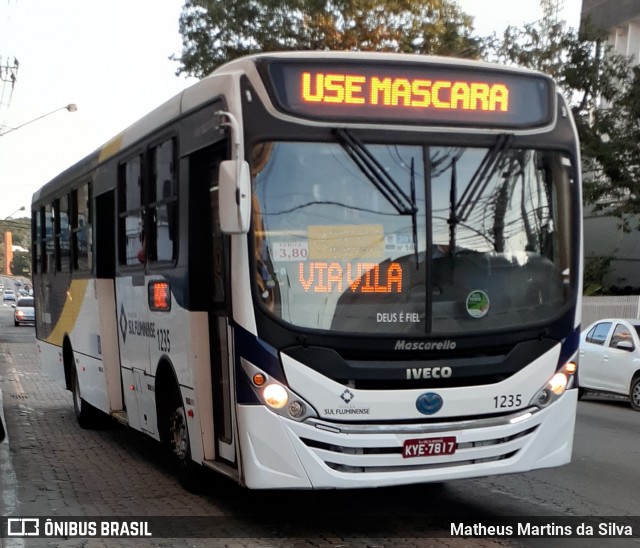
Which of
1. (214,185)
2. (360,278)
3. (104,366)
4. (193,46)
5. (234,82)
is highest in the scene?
(193,46)

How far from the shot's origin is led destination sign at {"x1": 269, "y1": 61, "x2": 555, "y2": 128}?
25.0 feet

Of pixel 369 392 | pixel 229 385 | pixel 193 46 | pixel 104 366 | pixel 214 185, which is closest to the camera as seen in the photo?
pixel 369 392

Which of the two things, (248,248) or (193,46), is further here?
(193,46)

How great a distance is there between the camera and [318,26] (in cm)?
3719

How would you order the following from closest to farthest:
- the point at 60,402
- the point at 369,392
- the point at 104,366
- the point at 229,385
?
the point at 369,392, the point at 229,385, the point at 104,366, the point at 60,402

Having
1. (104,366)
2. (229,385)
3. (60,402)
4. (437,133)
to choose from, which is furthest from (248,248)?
(60,402)

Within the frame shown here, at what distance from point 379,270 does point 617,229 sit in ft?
87.0

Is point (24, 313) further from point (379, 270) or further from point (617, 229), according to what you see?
point (379, 270)

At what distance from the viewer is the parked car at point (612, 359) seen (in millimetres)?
18078

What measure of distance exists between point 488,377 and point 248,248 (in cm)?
187

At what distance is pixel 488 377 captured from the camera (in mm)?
7672

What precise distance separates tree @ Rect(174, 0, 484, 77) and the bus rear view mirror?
96.2 feet

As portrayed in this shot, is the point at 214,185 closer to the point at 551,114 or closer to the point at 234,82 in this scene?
Result: the point at 234,82

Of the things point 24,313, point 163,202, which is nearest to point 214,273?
point 163,202
